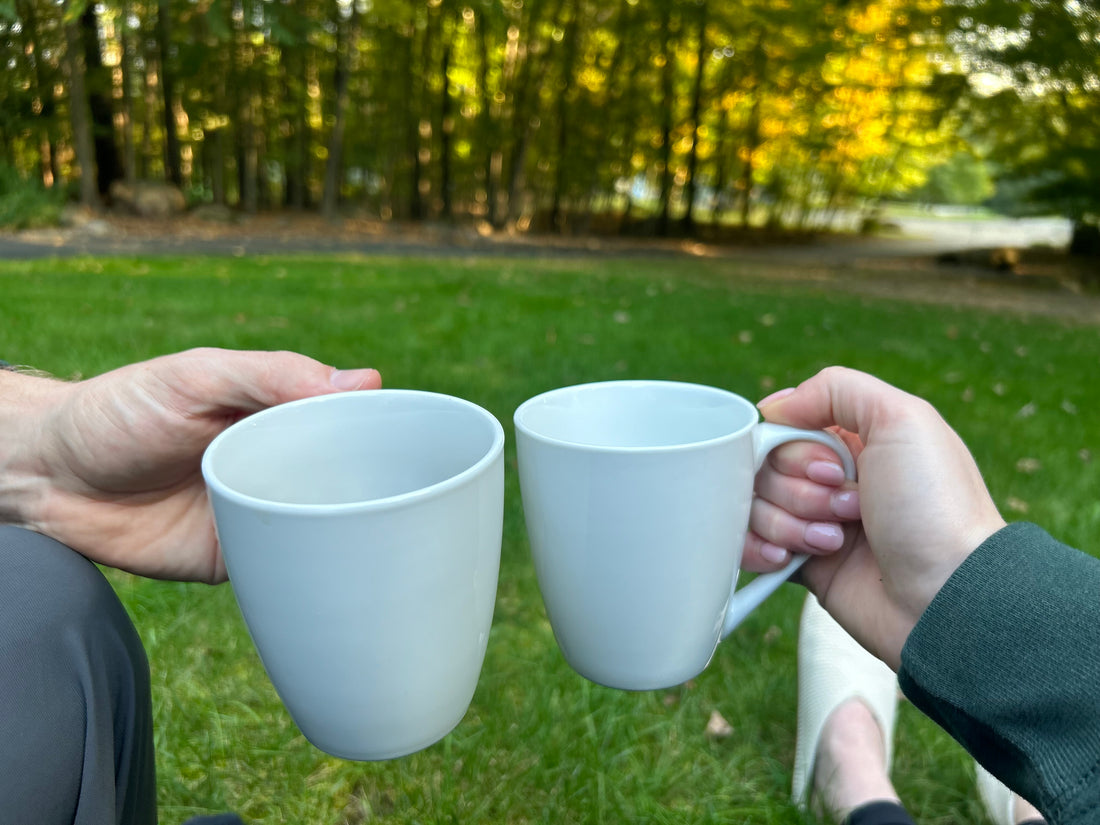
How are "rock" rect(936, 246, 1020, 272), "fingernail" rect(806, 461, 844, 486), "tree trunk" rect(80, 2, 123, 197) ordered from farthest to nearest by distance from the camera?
"rock" rect(936, 246, 1020, 272), "tree trunk" rect(80, 2, 123, 197), "fingernail" rect(806, 461, 844, 486)

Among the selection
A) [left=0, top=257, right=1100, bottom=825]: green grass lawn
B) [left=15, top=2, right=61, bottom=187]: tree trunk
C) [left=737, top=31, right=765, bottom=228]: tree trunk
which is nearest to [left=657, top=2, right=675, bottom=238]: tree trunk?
[left=737, top=31, right=765, bottom=228]: tree trunk

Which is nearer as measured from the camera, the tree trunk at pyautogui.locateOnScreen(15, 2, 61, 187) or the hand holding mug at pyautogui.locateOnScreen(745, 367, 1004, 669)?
the hand holding mug at pyautogui.locateOnScreen(745, 367, 1004, 669)

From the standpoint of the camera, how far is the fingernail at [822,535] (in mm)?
1068


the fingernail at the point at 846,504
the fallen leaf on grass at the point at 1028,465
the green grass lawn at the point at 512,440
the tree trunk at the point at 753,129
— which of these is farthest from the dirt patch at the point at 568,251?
the fingernail at the point at 846,504

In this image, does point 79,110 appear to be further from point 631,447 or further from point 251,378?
point 631,447

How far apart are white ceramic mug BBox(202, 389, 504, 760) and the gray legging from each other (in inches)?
9.0

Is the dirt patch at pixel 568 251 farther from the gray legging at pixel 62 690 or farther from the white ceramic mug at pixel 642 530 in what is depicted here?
the white ceramic mug at pixel 642 530

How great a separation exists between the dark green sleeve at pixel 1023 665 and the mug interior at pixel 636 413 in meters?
0.33

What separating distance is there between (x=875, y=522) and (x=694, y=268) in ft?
33.8

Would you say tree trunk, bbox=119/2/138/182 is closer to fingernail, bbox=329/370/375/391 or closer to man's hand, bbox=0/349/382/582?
man's hand, bbox=0/349/382/582

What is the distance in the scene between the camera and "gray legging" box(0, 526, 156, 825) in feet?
2.43

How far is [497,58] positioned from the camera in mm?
15930

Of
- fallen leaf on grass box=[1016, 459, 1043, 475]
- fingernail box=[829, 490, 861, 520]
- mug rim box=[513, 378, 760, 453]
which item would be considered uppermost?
mug rim box=[513, 378, 760, 453]

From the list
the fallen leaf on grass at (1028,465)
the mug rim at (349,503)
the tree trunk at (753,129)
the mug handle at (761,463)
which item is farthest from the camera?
the tree trunk at (753,129)
